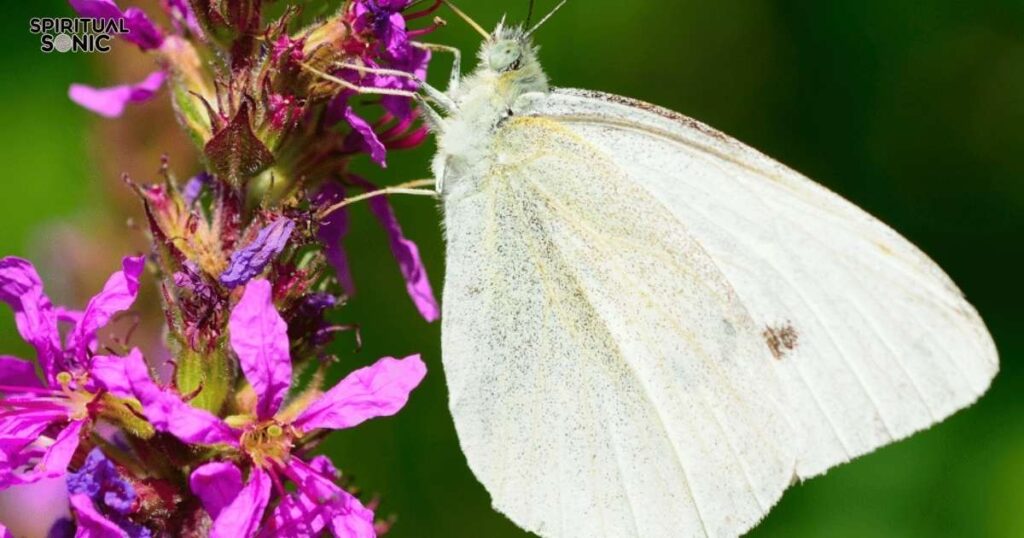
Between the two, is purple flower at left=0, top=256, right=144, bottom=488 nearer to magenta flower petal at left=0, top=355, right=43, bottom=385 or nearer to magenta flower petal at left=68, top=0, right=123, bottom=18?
magenta flower petal at left=0, top=355, right=43, bottom=385

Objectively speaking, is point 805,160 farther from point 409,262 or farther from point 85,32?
point 85,32

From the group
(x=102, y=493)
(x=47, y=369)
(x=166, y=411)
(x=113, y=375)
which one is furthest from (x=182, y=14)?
(x=102, y=493)

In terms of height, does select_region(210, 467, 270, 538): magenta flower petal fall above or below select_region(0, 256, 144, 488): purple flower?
below

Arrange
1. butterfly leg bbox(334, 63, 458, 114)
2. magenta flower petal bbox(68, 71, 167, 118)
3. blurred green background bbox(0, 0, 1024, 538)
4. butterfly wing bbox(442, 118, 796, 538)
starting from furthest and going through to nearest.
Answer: blurred green background bbox(0, 0, 1024, 538)
butterfly wing bbox(442, 118, 796, 538)
magenta flower petal bbox(68, 71, 167, 118)
butterfly leg bbox(334, 63, 458, 114)

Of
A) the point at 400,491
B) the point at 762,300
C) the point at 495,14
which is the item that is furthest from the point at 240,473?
the point at 495,14

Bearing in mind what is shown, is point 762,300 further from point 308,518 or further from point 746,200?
point 308,518

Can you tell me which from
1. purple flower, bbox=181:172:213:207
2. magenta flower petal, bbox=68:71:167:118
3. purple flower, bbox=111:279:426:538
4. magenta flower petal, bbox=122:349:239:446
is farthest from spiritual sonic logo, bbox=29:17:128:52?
magenta flower petal, bbox=122:349:239:446
